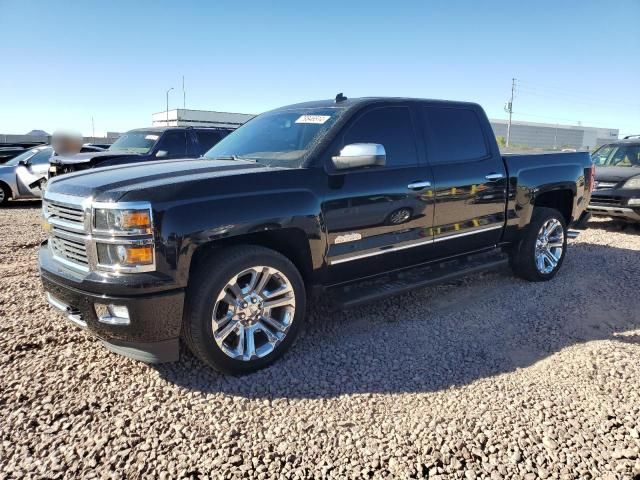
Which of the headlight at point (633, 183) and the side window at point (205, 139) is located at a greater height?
the side window at point (205, 139)

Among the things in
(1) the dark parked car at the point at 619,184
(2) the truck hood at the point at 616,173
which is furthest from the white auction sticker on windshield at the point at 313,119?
(2) the truck hood at the point at 616,173

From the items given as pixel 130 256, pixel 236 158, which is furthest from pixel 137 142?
pixel 130 256

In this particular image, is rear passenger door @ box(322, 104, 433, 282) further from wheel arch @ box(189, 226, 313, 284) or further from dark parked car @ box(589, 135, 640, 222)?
dark parked car @ box(589, 135, 640, 222)

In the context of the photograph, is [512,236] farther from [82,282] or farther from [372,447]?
[82,282]

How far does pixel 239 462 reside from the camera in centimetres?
245

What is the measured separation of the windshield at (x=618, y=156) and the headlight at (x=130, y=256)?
9.55 m

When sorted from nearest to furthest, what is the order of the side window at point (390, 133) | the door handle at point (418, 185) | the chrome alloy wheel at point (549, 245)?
the side window at point (390, 133) < the door handle at point (418, 185) < the chrome alloy wheel at point (549, 245)

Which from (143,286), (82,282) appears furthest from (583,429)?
(82,282)

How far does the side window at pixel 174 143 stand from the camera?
950 centimetres

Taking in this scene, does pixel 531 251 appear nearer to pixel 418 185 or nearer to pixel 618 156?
pixel 418 185

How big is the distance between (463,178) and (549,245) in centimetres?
182

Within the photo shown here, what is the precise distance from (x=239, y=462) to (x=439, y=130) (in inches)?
132

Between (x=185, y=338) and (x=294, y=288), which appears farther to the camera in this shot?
(x=294, y=288)

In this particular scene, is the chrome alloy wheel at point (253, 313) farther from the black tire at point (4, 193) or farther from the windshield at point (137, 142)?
the black tire at point (4, 193)
